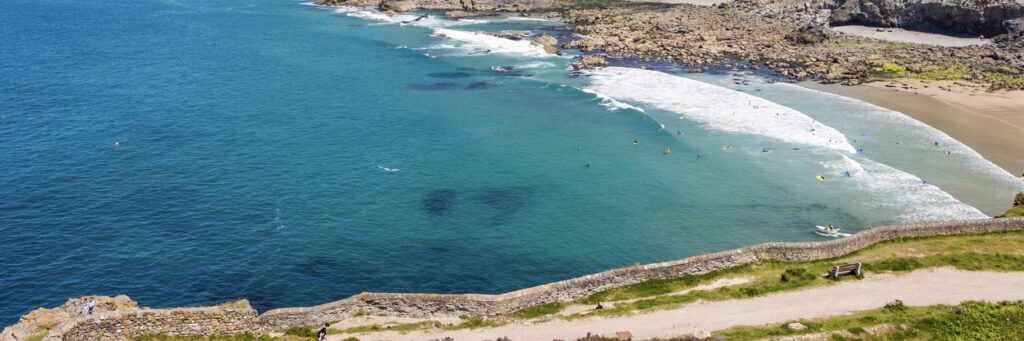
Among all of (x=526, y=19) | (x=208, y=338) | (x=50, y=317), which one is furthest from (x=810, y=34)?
(x=50, y=317)

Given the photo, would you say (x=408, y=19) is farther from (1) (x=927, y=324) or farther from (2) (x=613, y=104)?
(1) (x=927, y=324)

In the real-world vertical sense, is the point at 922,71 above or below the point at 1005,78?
below

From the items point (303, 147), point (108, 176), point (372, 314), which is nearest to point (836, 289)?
point (372, 314)

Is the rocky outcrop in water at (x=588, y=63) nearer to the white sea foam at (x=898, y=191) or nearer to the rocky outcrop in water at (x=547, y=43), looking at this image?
the rocky outcrop in water at (x=547, y=43)

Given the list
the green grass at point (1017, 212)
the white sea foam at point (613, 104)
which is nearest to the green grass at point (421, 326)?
the green grass at point (1017, 212)

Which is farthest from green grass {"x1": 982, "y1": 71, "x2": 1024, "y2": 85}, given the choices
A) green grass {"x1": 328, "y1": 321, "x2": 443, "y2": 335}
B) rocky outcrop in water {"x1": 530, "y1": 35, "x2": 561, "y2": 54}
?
green grass {"x1": 328, "y1": 321, "x2": 443, "y2": 335}

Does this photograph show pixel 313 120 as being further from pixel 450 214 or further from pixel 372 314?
pixel 372 314
